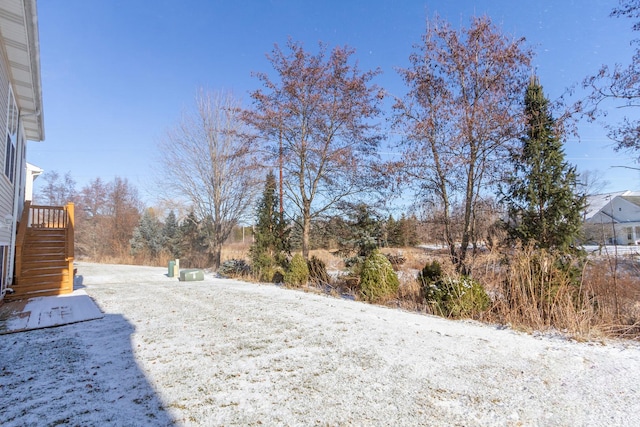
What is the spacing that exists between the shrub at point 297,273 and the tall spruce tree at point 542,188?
5.00 meters

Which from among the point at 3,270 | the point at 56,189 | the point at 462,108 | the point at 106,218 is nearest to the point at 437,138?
the point at 462,108

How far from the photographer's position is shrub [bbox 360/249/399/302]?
626 centimetres

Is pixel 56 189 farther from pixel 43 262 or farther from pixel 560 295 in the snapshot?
pixel 560 295

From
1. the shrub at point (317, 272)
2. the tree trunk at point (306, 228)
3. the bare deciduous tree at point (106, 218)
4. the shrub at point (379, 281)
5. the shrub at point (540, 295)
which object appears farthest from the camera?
the bare deciduous tree at point (106, 218)

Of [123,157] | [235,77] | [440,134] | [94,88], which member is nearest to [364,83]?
[440,134]

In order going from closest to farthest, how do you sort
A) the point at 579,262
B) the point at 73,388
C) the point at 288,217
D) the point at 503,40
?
the point at 73,388 < the point at 579,262 < the point at 503,40 < the point at 288,217

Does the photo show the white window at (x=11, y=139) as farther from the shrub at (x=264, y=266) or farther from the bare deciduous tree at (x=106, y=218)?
the bare deciduous tree at (x=106, y=218)

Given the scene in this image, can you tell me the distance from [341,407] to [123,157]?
2139cm

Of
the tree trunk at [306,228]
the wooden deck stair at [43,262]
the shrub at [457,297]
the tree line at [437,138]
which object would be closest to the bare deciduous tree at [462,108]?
the tree line at [437,138]

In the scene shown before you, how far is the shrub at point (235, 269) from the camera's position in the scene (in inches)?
425

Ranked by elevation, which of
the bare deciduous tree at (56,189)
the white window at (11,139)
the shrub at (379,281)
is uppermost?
the bare deciduous tree at (56,189)

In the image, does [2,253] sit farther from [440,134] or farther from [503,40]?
[503,40]

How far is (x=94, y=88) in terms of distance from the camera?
34.9 feet

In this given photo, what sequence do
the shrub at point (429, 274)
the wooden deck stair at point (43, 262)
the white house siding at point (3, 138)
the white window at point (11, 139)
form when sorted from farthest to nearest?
1. the wooden deck stair at point (43, 262)
2. the white window at point (11, 139)
3. the shrub at point (429, 274)
4. the white house siding at point (3, 138)
